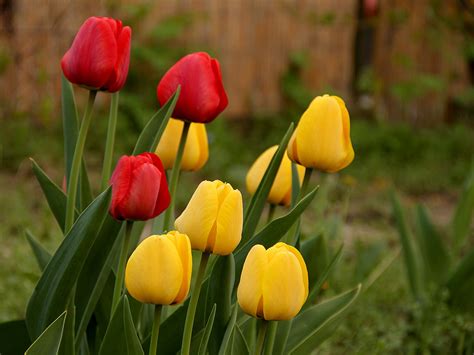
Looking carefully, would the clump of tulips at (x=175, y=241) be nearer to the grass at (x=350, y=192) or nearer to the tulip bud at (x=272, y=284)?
the tulip bud at (x=272, y=284)

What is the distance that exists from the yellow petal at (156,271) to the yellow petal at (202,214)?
5 centimetres

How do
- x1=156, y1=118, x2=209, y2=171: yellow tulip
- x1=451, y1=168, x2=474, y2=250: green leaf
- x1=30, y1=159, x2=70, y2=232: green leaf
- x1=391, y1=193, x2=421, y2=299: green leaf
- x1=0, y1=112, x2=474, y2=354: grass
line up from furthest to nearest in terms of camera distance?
x1=0, y1=112, x2=474, y2=354: grass < x1=391, y1=193, x2=421, y2=299: green leaf < x1=451, y1=168, x2=474, y2=250: green leaf < x1=156, y1=118, x2=209, y2=171: yellow tulip < x1=30, y1=159, x2=70, y2=232: green leaf

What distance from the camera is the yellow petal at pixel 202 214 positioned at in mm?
1268

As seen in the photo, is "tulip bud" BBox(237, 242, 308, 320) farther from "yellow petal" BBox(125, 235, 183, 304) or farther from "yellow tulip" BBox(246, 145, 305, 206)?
"yellow tulip" BBox(246, 145, 305, 206)

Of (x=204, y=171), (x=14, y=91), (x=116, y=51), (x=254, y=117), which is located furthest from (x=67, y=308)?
(x=254, y=117)

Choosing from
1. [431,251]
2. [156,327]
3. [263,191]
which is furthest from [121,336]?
[431,251]

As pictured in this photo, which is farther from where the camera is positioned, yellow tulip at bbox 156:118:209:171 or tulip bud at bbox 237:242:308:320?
yellow tulip at bbox 156:118:209:171

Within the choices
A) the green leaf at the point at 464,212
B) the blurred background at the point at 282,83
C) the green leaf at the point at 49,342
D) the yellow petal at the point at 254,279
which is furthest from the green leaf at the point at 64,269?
the blurred background at the point at 282,83

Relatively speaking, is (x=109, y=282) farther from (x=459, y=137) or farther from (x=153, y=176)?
(x=459, y=137)

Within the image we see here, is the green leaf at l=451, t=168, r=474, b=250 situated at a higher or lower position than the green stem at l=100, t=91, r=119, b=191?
lower

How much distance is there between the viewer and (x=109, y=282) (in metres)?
1.64

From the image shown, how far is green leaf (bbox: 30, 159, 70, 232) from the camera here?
1559mm

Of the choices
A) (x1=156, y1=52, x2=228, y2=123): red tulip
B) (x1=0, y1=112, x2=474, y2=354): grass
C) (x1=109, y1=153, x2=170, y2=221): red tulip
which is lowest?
(x1=0, y1=112, x2=474, y2=354): grass

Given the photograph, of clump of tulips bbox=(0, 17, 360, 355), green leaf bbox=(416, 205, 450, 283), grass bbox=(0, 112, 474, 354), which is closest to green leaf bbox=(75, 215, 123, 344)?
clump of tulips bbox=(0, 17, 360, 355)
